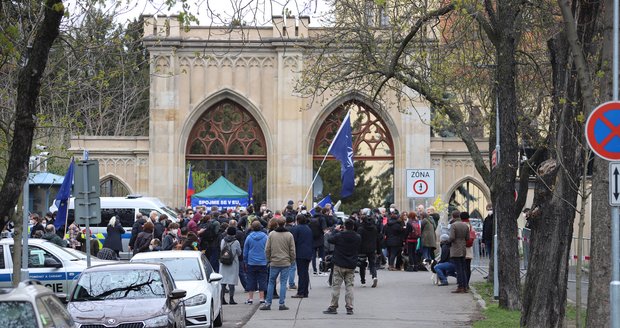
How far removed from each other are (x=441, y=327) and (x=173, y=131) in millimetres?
26402

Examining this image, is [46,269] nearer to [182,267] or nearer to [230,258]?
[182,267]

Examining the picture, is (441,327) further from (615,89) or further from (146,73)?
(146,73)

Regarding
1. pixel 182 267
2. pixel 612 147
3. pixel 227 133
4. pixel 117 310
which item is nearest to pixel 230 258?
pixel 182 267

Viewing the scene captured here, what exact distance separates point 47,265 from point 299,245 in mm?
5651

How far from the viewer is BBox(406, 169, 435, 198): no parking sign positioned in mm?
32875

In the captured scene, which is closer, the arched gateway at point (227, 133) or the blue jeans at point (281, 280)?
the blue jeans at point (281, 280)

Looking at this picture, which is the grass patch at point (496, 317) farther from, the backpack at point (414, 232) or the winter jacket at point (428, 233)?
the backpack at point (414, 232)

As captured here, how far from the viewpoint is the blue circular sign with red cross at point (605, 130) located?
37.7ft

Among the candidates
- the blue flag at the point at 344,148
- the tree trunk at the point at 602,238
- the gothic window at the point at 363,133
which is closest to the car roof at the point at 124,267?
the tree trunk at the point at 602,238

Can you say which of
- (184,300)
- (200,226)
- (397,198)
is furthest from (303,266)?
(397,198)

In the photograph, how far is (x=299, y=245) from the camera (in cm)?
2386

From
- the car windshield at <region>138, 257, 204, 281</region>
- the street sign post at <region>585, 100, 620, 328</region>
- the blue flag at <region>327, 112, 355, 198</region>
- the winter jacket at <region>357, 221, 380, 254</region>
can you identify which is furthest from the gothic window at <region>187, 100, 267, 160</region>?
the street sign post at <region>585, 100, 620, 328</region>

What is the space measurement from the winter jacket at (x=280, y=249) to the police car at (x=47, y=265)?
3631 mm

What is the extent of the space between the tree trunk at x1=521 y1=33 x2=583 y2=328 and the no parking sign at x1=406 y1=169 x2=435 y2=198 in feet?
52.6
